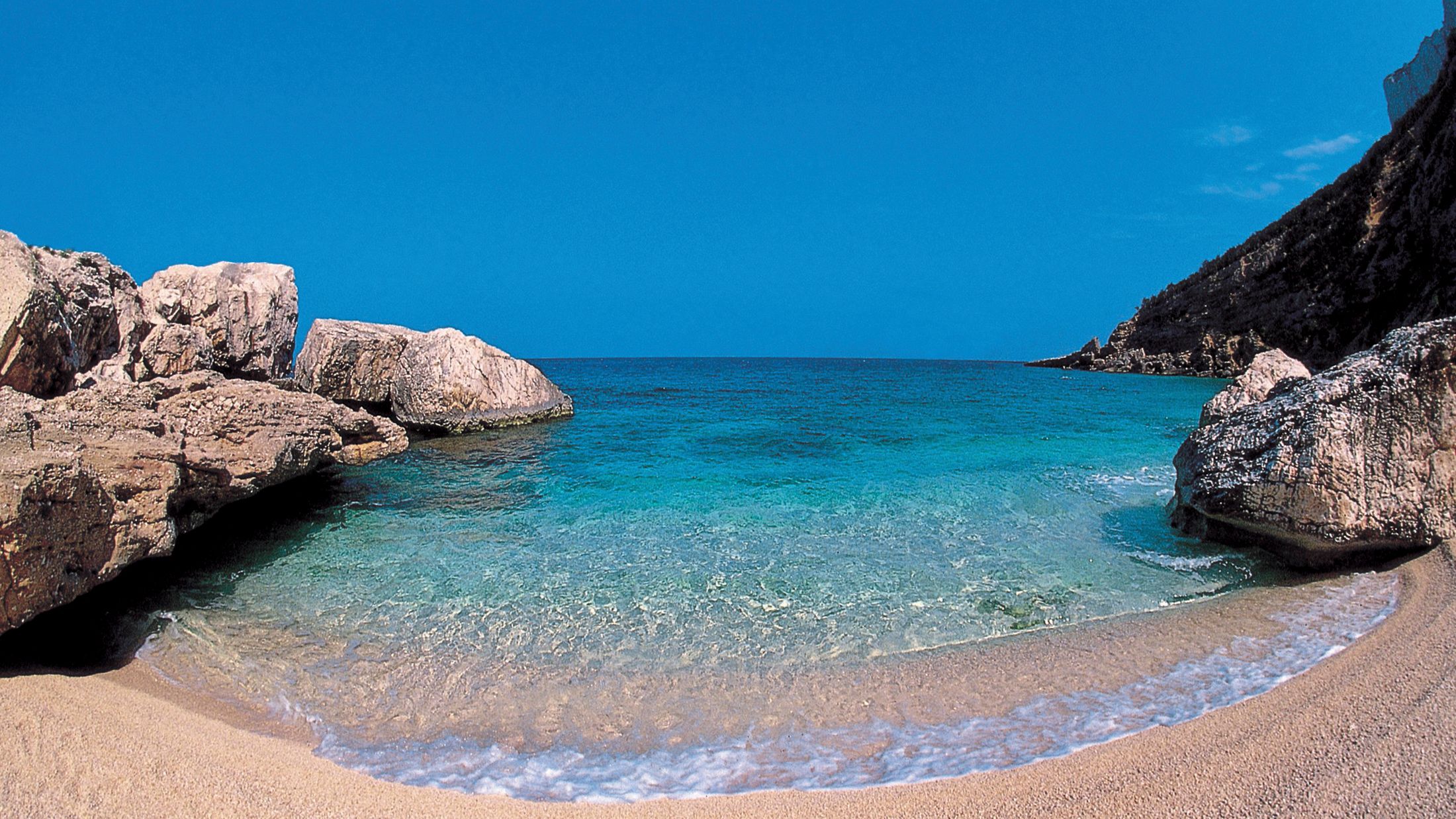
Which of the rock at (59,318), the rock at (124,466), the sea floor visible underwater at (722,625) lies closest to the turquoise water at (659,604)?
the sea floor visible underwater at (722,625)

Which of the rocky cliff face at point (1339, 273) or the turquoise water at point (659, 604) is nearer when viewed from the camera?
the turquoise water at point (659, 604)

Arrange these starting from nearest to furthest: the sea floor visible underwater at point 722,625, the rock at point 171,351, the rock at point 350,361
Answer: the sea floor visible underwater at point 722,625, the rock at point 171,351, the rock at point 350,361

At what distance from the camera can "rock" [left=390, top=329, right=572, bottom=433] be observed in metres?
18.1

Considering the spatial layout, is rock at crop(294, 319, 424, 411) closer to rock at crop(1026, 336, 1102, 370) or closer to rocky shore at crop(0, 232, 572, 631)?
rocky shore at crop(0, 232, 572, 631)

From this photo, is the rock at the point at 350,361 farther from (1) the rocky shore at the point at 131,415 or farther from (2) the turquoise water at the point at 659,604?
(2) the turquoise water at the point at 659,604

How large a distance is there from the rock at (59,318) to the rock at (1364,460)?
12.3 metres

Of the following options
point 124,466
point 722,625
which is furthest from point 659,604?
point 124,466

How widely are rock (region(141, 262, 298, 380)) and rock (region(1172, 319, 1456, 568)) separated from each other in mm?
16762

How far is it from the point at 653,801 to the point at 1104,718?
2.74 meters

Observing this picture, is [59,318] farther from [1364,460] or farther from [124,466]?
[1364,460]

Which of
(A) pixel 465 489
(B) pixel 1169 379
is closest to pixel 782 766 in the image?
(A) pixel 465 489

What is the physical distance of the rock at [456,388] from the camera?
713 inches

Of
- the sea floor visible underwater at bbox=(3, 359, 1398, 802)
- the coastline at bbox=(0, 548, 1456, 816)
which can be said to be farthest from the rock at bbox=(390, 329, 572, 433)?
the coastline at bbox=(0, 548, 1456, 816)

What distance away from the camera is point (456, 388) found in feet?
60.7
